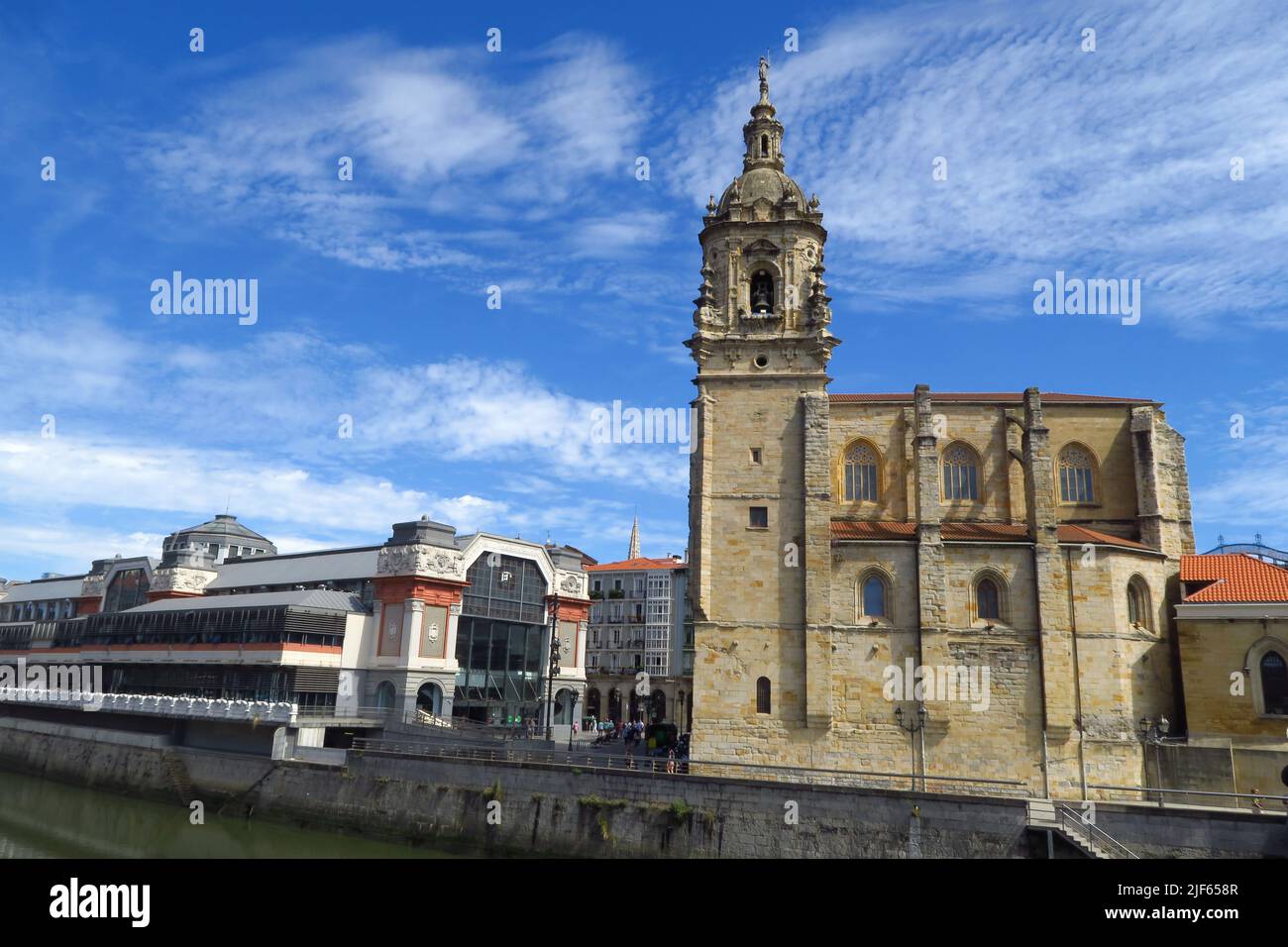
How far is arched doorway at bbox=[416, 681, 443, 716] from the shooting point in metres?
50.0

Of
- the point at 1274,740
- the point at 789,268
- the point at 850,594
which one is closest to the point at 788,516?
the point at 850,594

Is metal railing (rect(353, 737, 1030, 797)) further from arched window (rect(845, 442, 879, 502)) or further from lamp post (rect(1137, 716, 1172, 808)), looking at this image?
arched window (rect(845, 442, 879, 502))

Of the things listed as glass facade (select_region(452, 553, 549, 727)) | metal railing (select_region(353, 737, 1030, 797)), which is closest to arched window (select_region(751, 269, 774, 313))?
metal railing (select_region(353, 737, 1030, 797))

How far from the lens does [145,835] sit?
113 ft

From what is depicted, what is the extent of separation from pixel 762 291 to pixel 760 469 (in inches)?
309

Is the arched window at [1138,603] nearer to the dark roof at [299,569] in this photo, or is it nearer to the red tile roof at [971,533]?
the red tile roof at [971,533]

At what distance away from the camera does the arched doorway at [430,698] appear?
1970 inches

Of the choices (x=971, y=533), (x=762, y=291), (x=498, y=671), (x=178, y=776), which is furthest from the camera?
(x=498, y=671)

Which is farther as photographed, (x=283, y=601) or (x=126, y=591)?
(x=126, y=591)

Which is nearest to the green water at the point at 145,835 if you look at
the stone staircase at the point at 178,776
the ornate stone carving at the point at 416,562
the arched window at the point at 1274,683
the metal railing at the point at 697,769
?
the stone staircase at the point at 178,776

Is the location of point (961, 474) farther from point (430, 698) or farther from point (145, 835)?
point (145, 835)

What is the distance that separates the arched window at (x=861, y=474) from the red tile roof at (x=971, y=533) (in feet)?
7.89

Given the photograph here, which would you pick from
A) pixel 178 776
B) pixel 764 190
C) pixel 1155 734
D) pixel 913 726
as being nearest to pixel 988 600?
pixel 913 726
